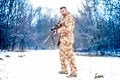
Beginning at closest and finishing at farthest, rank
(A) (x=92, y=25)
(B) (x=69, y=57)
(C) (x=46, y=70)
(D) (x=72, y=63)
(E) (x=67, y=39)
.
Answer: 1. (D) (x=72, y=63)
2. (B) (x=69, y=57)
3. (E) (x=67, y=39)
4. (C) (x=46, y=70)
5. (A) (x=92, y=25)

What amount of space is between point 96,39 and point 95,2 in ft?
Result: 13.5

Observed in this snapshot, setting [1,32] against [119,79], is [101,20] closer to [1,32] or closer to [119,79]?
[1,32]

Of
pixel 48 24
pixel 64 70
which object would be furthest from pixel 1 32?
pixel 48 24

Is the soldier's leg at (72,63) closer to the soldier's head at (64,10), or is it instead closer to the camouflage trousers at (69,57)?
the camouflage trousers at (69,57)

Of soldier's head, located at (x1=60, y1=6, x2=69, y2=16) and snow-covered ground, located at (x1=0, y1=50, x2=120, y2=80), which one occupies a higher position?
soldier's head, located at (x1=60, y1=6, x2=69, y2=16)

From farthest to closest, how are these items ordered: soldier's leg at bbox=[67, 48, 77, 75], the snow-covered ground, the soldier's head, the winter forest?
the winter forest
the soldier's head
soldier's leg at bbox=[67, 48, 77, 75]
the snow-covered ground

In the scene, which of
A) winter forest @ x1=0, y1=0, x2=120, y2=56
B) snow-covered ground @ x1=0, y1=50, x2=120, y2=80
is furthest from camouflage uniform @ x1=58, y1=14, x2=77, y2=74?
winter forest @ x1=0, y1=0, x2=120, y2=56

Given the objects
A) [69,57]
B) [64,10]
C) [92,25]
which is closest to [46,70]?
[69,57]

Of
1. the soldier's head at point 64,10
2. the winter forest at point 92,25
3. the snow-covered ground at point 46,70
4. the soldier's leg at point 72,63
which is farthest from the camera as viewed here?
the winter forest at point 92,25

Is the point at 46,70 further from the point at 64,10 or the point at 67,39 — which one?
the point at 64,10

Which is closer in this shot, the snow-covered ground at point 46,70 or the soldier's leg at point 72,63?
the snow-covered ground at point 46,70

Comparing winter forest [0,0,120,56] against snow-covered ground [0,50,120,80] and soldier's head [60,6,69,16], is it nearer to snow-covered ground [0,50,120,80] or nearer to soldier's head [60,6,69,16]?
snow-covered ground [0,50,120,80]

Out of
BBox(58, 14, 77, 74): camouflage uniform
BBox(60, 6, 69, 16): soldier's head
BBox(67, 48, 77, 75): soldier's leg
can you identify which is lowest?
BBox(67, 48, 77, 75): soldier's leg

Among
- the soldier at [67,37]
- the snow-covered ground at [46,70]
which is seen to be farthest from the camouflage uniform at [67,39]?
the snow-covered ground at [46,70]
